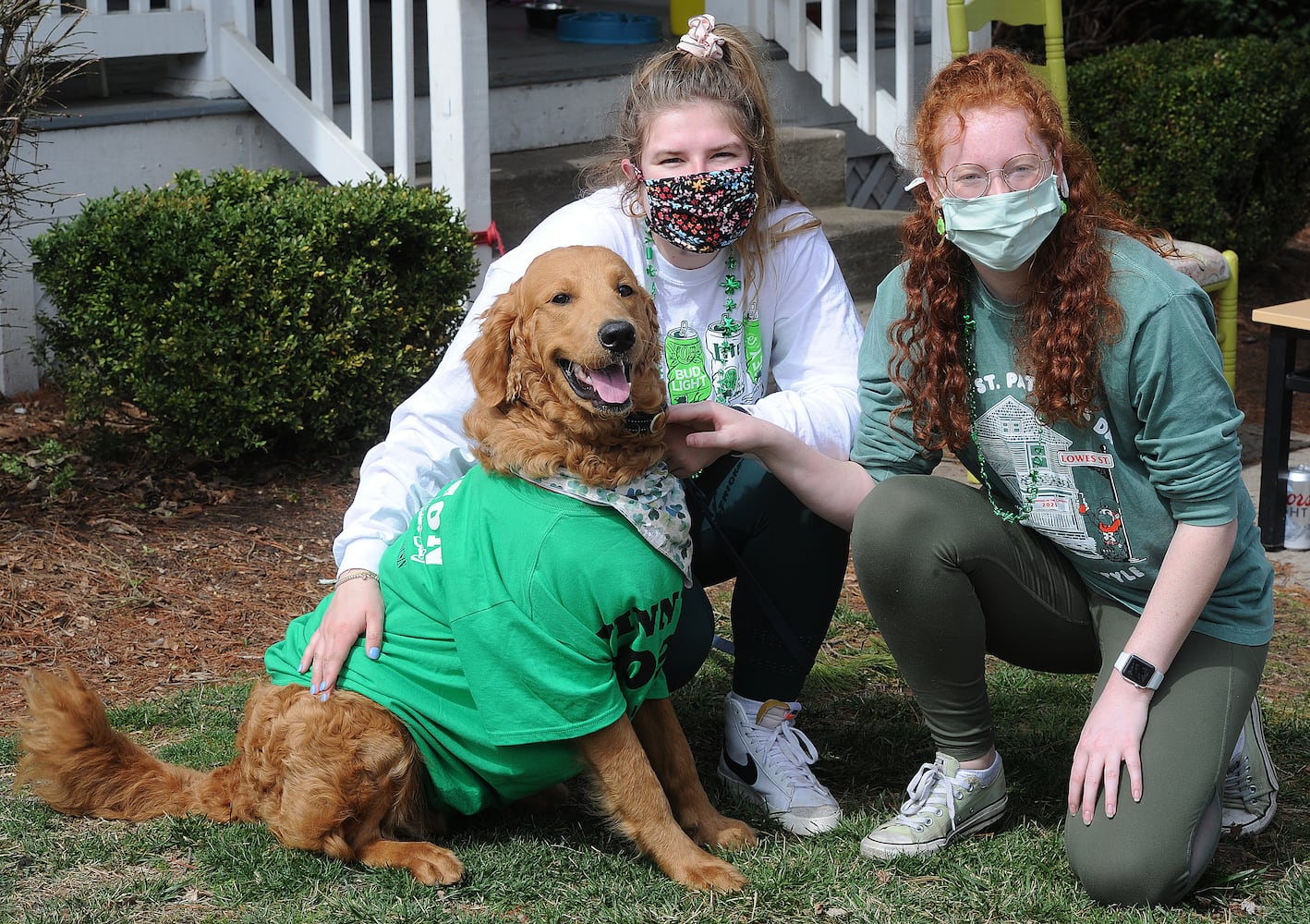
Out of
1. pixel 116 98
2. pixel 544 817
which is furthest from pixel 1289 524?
pixel 116 98

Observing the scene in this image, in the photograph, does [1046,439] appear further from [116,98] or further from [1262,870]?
[116,98]

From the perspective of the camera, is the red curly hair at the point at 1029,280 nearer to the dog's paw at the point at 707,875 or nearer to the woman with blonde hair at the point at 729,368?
the woman with blonde hair at the point at 729,368

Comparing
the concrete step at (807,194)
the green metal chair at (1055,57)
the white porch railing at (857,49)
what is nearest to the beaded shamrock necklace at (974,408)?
the green metal chair at (1055,57)

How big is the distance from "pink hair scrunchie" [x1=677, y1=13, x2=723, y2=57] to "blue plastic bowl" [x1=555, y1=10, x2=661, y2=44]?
5.44 metres

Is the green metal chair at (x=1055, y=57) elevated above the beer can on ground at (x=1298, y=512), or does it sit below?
above

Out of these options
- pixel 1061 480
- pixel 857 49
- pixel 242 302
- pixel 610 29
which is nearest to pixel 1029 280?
pixel 1061 480

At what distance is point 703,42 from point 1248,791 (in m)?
2.07

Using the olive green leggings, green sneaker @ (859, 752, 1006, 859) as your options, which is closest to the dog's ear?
the olive green leggings

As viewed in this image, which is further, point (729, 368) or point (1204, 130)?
point (1204, 130)

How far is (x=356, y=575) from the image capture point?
284 centimetres

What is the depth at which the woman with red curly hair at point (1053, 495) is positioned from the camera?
2.58m

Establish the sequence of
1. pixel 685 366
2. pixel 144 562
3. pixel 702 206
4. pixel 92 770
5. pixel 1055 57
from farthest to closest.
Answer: pixel 1055 57 < pixel 144 562 < pixel 685 366 < pixel 702 206 < pixel 92 770

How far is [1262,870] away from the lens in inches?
110

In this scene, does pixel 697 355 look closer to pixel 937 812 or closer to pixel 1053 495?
pixel 1053 495
